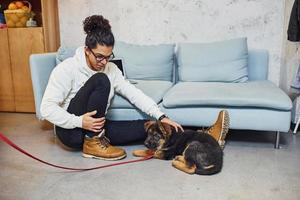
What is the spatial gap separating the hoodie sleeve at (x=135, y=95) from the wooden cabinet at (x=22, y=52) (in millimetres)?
1212

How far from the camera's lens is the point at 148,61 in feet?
9.05

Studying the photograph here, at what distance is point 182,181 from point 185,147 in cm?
27

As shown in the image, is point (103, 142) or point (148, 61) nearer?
point (103, 142)

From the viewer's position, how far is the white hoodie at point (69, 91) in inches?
73.4

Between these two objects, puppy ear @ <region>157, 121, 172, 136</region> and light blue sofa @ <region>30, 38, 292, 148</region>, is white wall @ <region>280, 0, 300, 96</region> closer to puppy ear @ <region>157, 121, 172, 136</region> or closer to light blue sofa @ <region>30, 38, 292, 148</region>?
light blue sofa @ <region>30, 38, 292, 148</region>

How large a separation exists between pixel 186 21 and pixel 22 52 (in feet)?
5.10

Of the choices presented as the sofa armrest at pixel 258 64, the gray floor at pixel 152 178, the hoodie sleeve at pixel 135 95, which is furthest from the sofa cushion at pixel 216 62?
the hoodie sleeve at pixel 135 95

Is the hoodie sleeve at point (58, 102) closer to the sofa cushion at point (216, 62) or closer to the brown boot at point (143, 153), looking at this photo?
the brown boot at point (143, 153)

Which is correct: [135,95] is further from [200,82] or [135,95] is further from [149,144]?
[200,82]

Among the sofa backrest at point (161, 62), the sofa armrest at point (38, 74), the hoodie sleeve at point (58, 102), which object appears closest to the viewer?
the hoodie sleeve at point (58, 102)

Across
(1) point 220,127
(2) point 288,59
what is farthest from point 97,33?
(2) point 288,59

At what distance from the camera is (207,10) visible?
2904 mm

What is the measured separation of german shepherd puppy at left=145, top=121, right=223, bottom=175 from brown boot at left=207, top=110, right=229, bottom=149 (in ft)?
0.54

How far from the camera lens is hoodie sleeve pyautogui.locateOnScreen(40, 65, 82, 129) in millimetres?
1858
